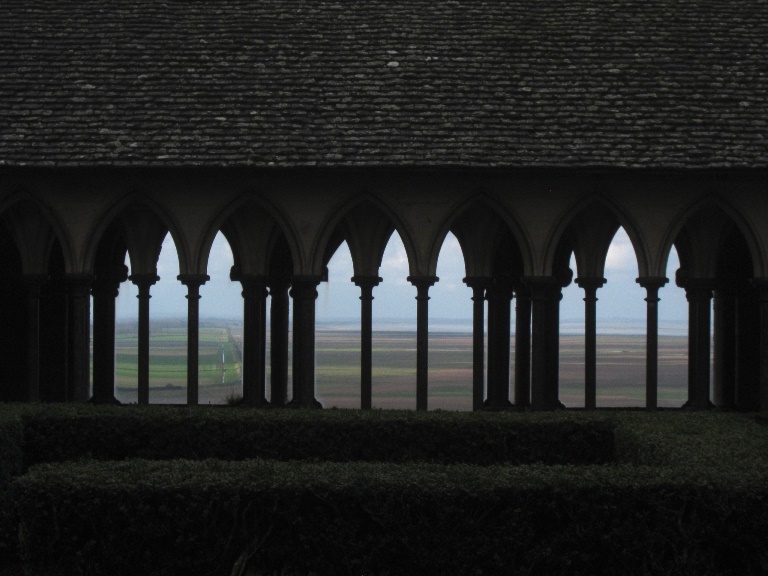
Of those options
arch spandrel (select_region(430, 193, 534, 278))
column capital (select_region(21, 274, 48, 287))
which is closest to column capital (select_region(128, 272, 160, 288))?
column capital (select_region(21, 274, 48, 287))

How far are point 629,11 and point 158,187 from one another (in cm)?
720

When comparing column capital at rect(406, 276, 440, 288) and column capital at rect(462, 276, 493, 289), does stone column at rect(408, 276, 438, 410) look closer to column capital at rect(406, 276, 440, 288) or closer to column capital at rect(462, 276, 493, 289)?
column capital at rect(406, 276, 440, 288)

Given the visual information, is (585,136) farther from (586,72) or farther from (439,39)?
(439,39)

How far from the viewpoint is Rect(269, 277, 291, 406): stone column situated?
58.4 ft

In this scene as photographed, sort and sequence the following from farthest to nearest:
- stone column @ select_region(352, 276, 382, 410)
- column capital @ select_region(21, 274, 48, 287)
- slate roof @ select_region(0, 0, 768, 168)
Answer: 1. column capital @ select_region(21, 274, 48, 287)
2. stone column @ select_region(352, 276, 382, 410)
3. slate roof @ select_region(0, 0, 768, 168)

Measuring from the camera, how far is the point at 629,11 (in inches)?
692

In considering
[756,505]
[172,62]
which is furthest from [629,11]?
[756,505]

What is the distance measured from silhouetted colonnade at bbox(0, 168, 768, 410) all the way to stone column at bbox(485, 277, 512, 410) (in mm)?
382

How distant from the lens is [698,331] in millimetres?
16594

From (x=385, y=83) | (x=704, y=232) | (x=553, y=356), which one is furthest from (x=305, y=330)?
(x=704, y=232)

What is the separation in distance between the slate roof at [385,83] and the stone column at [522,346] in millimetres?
3313

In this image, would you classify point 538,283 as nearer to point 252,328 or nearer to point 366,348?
point 366,348

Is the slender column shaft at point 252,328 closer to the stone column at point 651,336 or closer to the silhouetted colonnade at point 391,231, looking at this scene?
the silhouetted colonnade at point 391,231

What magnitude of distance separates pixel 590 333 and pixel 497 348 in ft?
5.76
